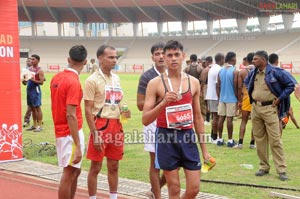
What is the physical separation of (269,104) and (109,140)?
9.53ft

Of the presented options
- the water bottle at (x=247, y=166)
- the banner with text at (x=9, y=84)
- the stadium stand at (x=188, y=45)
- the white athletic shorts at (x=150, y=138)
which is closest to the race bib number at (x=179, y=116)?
the white athletic shorts at (x=150, y=138)

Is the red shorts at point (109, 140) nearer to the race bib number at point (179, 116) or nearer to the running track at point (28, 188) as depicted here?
the running track at point (28, 188)

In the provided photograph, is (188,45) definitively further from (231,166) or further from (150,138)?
(150,138)

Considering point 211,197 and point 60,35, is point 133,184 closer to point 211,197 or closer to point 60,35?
point 211,197

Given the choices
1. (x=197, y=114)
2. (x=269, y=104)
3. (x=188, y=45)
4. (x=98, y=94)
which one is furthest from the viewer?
(x=188, y=45)

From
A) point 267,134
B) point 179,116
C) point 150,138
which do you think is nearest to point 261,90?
point 267,134

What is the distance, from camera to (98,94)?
18.7 ft

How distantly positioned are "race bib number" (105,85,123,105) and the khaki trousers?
265 centimetres

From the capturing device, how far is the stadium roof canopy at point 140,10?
177ft

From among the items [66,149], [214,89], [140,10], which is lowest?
[66,149]

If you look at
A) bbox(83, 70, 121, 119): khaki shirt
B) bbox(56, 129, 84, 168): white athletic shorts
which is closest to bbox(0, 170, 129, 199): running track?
bbox(56, 129, 84, 168): white athletic shorts

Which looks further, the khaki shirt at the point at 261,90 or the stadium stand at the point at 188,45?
the stadium stand at the point at 188,45

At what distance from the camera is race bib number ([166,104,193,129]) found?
471 centimetres

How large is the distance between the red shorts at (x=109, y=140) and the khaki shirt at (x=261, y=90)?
267 cm
